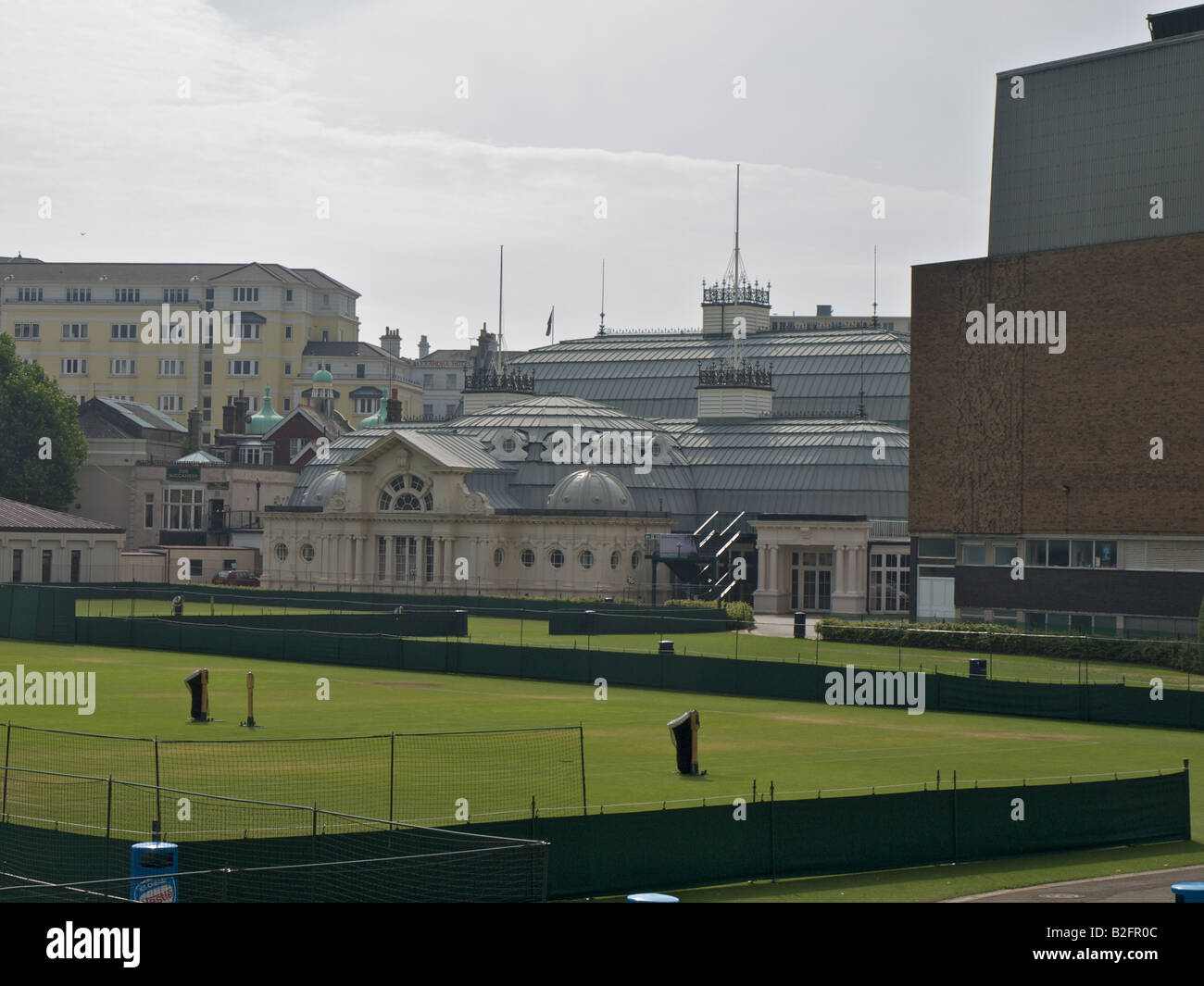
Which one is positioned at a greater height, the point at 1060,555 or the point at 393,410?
the point at 393,410

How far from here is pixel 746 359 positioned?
136 metres

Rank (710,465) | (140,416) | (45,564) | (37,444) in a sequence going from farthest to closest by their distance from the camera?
(140,416) → (37,444) → (710,465) → (45,564)

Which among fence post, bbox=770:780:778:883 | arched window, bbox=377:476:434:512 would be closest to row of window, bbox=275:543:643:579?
arched window, bbox=377:476:434:512

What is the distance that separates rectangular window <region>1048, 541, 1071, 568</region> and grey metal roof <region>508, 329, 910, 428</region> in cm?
4241

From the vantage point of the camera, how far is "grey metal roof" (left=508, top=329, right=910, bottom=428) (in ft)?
425

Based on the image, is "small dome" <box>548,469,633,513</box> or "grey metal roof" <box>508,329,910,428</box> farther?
"grey metal roof" <box>508,329,910,428</box>

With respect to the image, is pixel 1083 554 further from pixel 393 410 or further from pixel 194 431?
pixel 194 431

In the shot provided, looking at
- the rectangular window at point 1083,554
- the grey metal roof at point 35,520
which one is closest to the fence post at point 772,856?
the rectangular window at point 1083,554

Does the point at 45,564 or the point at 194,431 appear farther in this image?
the point at 194,431

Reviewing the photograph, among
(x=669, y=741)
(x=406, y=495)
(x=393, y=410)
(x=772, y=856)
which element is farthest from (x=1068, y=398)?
(x=393, y=410)

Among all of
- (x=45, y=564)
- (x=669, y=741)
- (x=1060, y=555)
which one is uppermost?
(x=1060, y=555)

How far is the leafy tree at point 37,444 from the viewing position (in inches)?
5389

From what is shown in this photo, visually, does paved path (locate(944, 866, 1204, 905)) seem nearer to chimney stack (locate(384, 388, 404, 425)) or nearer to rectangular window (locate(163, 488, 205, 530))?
rectangular window (locate(163, 488, 205, 530))

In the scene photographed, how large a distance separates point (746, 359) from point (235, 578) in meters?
40.3
